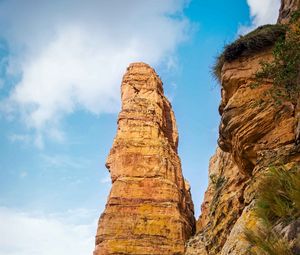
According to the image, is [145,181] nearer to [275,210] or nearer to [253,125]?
[253,125]

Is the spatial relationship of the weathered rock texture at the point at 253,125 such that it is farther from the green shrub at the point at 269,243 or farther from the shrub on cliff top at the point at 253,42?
the green shrub at the point at 269,243

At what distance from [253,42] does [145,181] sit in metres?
61.1

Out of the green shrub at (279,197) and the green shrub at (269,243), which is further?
the green shrub at (279,197)

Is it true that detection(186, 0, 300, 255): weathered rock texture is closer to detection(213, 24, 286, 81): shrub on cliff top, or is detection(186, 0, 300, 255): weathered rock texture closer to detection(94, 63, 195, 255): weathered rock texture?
detection(213, 24, 286, 81): shrub on cliff top

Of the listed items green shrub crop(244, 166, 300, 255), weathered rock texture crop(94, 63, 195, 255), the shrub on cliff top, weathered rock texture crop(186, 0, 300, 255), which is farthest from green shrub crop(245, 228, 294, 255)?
weathered rock texture crop(94, 63, 195, 255)

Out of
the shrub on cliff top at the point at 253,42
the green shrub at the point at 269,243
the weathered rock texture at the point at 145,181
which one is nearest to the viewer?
the green shrub at the point at 269,243

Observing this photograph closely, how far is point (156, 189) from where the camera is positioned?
71812mm

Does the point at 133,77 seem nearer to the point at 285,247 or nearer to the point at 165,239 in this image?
the point at 165,239

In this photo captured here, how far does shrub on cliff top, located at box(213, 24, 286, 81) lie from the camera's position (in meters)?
13.0

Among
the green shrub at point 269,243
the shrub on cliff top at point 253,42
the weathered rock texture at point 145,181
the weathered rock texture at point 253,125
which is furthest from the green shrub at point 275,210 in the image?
the weathered rock texture at point 145,181

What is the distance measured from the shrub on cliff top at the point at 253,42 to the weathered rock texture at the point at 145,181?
5482 centimetres

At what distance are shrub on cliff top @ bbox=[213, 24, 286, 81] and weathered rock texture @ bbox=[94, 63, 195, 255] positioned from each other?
180 ft

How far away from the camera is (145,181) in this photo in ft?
240

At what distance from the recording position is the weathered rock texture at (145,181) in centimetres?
6575
